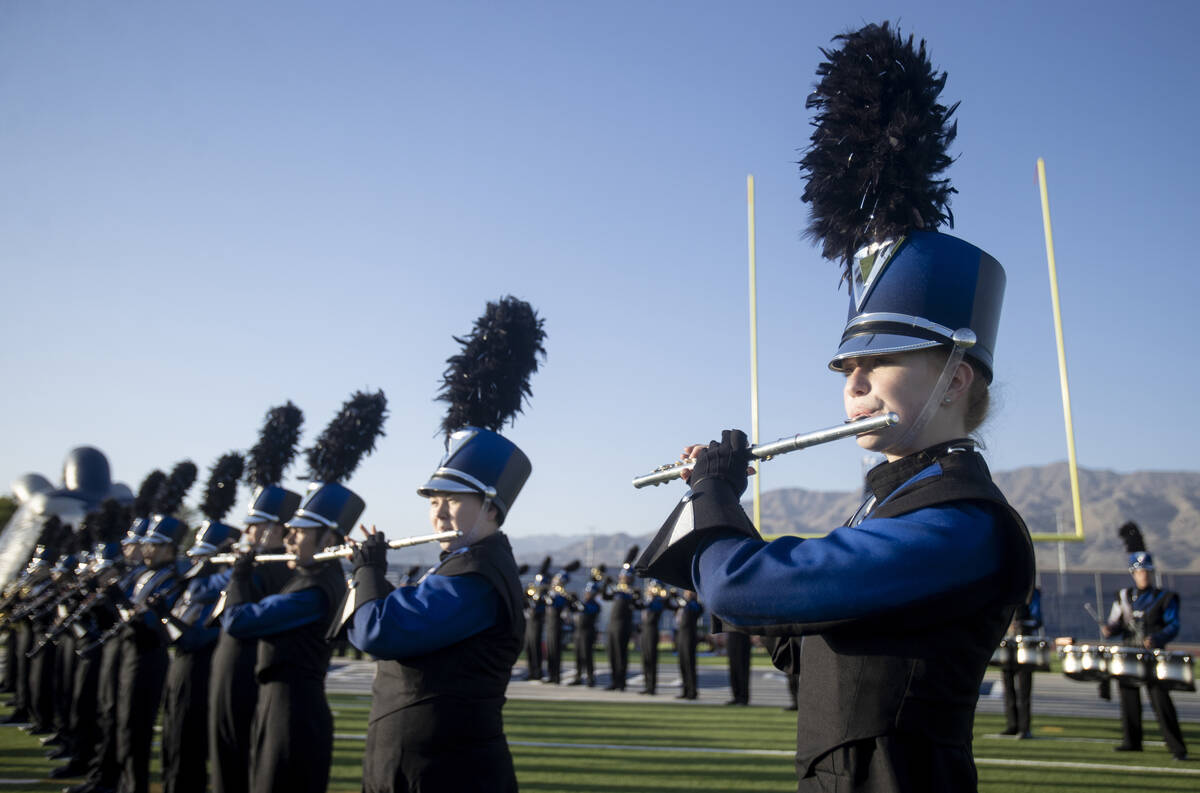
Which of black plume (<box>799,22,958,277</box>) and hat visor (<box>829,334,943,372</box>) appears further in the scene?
black plume (<box>799,22,958,277</box>)

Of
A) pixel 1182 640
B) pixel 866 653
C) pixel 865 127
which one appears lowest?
pixel 1182 640

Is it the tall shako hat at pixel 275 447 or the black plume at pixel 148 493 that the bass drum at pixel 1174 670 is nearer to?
the tall shako hat at pixel 275 447

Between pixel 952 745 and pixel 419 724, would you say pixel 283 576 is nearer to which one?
pixel 419 724

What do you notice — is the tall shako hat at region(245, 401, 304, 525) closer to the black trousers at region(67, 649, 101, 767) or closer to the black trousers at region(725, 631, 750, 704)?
the black trousers at region(67, 649, 101, 767)

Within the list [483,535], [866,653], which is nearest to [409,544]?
[483,535]

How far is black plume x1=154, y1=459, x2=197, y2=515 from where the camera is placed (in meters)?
11.4

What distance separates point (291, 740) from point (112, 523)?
8843mm

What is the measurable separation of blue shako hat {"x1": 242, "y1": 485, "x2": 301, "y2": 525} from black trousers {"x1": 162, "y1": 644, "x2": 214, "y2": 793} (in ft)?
3.54

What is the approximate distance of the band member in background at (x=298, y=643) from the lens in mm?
5277

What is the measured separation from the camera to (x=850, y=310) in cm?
243

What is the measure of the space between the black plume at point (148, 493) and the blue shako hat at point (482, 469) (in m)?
8.84

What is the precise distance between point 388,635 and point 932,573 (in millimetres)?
2566

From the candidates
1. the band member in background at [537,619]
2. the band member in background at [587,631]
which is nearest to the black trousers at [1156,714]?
the band member in background at [587,631]

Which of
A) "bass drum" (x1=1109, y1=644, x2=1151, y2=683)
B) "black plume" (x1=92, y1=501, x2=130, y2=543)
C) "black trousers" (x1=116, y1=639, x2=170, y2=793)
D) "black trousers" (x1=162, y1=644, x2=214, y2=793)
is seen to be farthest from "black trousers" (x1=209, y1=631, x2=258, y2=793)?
"bass drum" (x1=1109, y1=644, x2=1151, y2=683)
